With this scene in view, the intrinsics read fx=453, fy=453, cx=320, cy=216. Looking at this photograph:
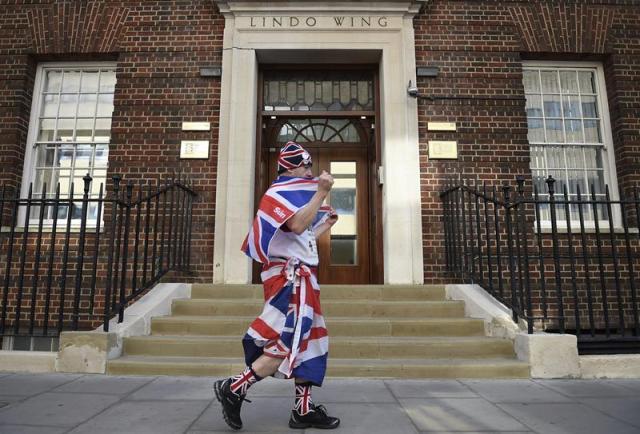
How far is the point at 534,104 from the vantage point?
6.93 metres

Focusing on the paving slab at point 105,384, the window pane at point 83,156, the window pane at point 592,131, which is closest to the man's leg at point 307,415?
the paving slab at point 105,384

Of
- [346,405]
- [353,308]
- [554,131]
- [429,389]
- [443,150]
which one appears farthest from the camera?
[554,131]

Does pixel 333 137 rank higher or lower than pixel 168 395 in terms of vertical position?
higher

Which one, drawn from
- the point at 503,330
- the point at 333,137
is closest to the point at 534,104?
the point at 333,137

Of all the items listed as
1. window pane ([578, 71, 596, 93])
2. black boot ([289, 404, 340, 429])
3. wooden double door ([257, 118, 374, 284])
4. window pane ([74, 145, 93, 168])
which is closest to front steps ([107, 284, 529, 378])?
black boot ([289, 404, 340, 429])

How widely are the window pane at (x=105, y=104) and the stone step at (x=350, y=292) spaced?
333cm

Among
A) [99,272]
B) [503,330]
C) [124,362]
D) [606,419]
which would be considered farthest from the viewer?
[99,272]

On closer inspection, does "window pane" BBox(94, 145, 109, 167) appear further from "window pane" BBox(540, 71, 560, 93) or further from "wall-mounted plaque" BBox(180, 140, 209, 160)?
"window pane" BBox(540, 71, 560, 93)

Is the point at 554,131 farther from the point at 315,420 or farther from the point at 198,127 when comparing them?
the point at 315,420

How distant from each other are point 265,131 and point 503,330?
4.48 meters

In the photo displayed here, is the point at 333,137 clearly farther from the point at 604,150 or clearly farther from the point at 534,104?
the point at 604,150

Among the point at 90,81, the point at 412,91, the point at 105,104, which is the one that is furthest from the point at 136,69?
the point at 412,91

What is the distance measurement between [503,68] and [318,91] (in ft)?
9.13

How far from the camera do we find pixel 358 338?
4.54 metres
